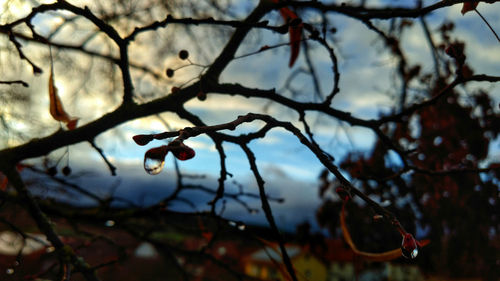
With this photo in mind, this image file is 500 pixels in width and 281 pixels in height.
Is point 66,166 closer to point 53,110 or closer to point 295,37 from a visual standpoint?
point 53,110

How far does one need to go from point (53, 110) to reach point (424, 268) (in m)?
4.31

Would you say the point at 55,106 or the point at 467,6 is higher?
the point at 467,6

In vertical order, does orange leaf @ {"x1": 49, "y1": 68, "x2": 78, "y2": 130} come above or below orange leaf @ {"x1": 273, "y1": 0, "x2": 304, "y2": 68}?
below

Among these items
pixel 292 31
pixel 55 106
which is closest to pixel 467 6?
pixel 292 31

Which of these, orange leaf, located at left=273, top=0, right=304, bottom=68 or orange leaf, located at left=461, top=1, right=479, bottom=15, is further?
orange leaf, located at left=273, top=0, right=304, bottom=68

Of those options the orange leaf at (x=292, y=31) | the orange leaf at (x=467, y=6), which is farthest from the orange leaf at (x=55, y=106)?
the orange leaf at (x=467, y=6)

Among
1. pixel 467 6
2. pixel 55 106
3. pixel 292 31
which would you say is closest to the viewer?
pixel 467 6

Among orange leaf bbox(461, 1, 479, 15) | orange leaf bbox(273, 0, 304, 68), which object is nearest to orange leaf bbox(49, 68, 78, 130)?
orange leaf bbox(273, 0, 304, 68)

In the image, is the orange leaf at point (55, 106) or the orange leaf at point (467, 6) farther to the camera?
the orange leaf at point (55, 106)

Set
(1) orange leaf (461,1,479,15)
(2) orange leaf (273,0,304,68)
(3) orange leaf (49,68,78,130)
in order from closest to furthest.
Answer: (1) orange leaf (461,1,479,15) → (3) orange leaf (49,68,78,130) → (2) orange leaf (273,0,304,68)

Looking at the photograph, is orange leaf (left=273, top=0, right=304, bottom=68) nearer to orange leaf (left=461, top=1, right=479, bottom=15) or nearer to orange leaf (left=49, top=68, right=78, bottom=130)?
orange leaf (left=461, top=1, right=479, bottom=15)

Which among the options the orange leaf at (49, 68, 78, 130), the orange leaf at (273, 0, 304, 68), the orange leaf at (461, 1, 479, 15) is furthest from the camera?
the orange leaf at (273, 0, 304, 68)

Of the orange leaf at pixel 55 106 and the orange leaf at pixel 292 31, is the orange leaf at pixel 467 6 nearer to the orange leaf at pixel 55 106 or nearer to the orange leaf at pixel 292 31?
the orange leaf at pixel 292 31

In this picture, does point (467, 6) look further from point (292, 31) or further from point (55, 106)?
point (55, 106)
